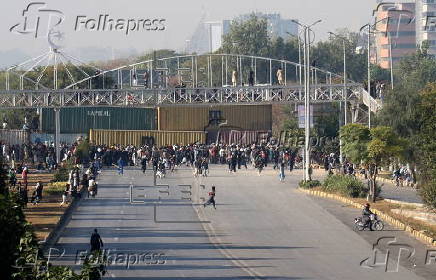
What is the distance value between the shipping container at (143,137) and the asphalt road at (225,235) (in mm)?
23112

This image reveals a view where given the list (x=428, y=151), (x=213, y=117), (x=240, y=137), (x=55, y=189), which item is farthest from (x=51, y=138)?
(x=428, y=151)

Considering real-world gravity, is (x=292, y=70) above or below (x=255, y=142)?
above

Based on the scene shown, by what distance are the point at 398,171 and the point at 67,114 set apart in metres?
37.2

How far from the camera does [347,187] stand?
183 ft

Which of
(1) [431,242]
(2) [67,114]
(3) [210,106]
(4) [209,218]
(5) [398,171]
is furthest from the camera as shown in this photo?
(2) [67,114]

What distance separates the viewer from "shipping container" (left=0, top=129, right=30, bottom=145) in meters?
86.5

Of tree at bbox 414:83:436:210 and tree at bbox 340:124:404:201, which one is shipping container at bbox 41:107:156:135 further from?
tree at bbox 414:83:436:210

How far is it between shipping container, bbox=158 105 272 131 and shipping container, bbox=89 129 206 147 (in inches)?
159

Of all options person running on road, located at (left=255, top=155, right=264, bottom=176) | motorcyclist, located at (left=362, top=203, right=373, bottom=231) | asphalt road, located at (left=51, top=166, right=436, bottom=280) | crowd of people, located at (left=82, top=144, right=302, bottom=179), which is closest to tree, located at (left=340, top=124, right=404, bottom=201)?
asphalt road, located at (left=51, top=166, right=436, bottom=280)

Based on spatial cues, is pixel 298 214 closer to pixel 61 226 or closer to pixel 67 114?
pixel 61 226

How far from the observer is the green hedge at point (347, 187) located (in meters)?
55.5

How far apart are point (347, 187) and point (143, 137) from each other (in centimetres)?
3288

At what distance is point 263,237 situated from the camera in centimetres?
4194

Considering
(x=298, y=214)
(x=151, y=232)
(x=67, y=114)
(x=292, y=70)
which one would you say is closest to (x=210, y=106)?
(x=67, y=114)
